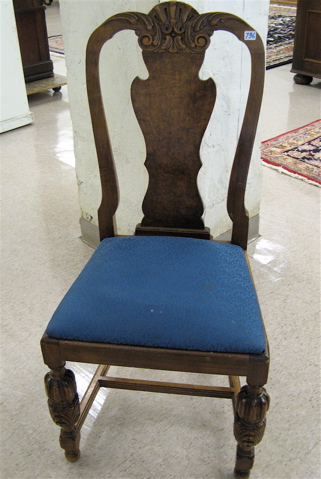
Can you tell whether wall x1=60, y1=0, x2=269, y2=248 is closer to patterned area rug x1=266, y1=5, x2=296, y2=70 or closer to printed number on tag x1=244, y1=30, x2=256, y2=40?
printed number on tag x1=244, y1=30, x2=256, y2=40

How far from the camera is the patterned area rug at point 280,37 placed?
494 cm

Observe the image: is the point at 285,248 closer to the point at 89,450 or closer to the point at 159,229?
the point at 159,229

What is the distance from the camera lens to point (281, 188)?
8.92 feet

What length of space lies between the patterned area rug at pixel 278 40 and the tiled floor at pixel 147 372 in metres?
Answer: 2.51

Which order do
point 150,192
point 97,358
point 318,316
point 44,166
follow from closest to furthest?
point 97,358 < point 150,192 < point 318,316 < point 44,166

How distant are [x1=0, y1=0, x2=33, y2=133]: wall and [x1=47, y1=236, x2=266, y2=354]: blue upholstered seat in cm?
249

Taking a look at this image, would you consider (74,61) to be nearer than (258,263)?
Yes

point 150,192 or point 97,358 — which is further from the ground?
point 150,192

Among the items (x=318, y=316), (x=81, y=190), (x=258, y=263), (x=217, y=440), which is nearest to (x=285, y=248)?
(x=258, y=263)

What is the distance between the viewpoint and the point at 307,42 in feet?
13.4

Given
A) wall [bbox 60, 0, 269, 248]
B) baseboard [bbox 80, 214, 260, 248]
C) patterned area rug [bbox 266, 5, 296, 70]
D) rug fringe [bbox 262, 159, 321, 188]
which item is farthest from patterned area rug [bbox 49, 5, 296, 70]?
wall [bbox 60, 0, 269, 248]

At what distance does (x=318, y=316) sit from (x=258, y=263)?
1.21 ft

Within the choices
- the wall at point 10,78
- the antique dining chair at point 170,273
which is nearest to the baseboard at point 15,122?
the wall at point 10,78

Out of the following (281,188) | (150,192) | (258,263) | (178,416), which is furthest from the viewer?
(281,188)
